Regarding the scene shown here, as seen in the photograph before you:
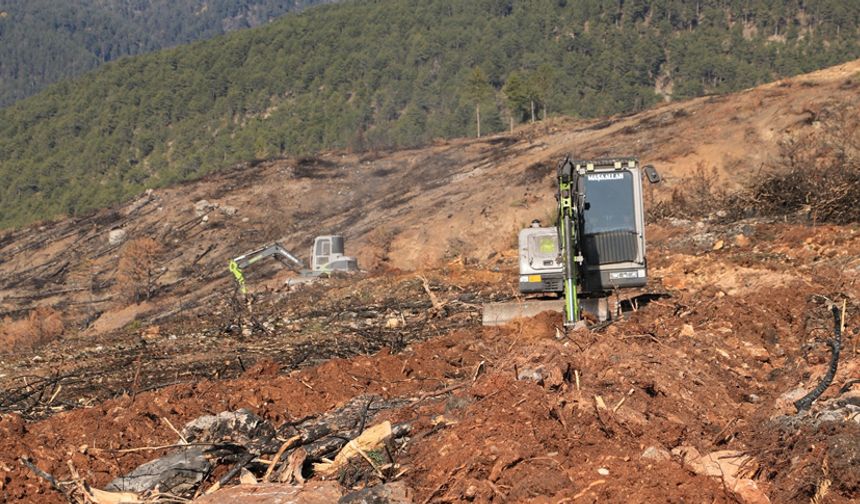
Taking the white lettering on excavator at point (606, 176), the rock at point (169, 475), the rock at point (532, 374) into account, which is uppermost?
the white lettering on excavator at point (606, 176)

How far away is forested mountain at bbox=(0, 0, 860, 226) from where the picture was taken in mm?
118438

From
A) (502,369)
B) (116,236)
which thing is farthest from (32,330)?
(502,369)

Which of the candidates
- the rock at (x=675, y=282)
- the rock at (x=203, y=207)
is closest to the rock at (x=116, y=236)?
the rock at (x=203, y=207)

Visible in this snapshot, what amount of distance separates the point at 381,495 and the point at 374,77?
132 metres

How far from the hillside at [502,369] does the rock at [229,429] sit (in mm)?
29

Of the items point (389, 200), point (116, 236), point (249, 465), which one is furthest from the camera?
point (116, 236)

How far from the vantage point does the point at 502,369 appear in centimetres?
1075

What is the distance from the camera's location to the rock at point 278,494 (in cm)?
727

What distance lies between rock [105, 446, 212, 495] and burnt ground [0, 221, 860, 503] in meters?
0.69

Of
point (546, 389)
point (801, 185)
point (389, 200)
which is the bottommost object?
point (389, 200)

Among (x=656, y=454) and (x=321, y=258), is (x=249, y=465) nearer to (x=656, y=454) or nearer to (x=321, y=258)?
(x=656, y=454)

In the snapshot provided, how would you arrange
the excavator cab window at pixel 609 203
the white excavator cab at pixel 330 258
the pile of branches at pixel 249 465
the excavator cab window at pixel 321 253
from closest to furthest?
the pile of branches at pixel 249 465
the excavator cab window at pixel 609 203
the white excavator cab at pixel 330 258
the excavator cab window at pixel 321 253

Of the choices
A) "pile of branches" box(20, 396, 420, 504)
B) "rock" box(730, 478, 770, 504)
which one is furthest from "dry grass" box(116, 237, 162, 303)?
"rock" box(730, 478, 770, 504)

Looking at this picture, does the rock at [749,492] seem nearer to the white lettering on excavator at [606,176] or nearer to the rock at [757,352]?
the rock at [757,352]
